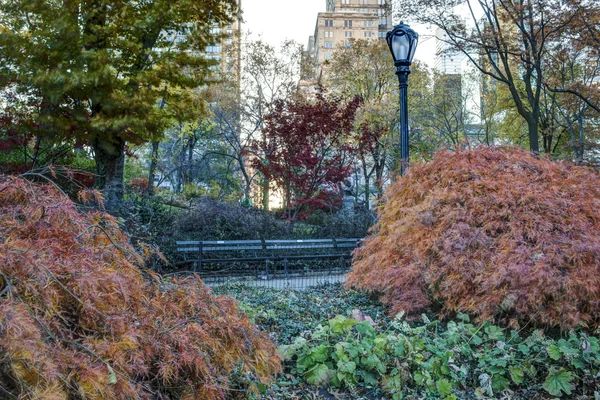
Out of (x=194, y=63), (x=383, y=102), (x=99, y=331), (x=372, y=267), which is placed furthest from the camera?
(x=383, y=102)

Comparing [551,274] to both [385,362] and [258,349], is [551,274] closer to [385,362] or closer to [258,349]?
[385,362]

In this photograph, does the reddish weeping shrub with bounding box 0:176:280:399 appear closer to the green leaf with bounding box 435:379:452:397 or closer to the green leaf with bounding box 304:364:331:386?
the green leaf with bounding box 304:364:331:386

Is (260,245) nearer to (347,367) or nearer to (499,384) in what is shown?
(347,367)

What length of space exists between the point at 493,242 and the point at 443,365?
1451mm

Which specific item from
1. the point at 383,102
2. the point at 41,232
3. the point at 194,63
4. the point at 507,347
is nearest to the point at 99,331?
the point at 41,232

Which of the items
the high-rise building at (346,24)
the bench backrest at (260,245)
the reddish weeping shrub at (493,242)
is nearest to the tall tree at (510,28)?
the bench backrest at (260,245)

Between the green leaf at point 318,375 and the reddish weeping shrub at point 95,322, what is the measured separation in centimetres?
46

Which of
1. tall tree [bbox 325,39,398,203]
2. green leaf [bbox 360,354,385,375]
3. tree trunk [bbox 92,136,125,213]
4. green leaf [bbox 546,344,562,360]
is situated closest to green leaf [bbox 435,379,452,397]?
green leaf [bbox 360,354,385,375]

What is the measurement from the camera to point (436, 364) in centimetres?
333

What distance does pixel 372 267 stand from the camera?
517 cm

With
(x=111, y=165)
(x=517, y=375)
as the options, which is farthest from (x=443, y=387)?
(x=111, y=165)

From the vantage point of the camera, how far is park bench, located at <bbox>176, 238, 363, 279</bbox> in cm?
886

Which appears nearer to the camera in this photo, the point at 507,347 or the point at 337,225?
the point at 507,347

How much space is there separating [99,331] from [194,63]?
24.6ft
